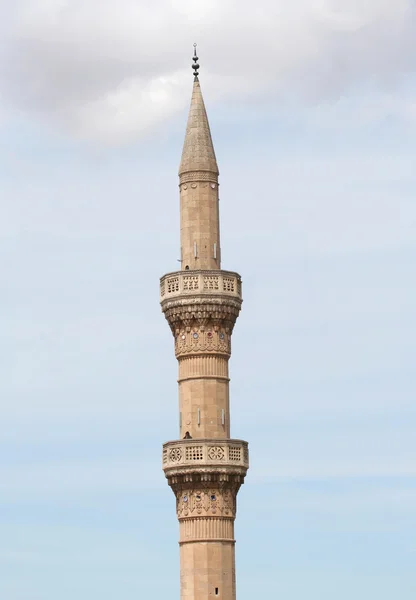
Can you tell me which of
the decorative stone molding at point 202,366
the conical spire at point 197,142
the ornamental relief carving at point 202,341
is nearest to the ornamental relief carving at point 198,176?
the conical spire at point 197,142

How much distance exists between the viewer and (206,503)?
218 ft

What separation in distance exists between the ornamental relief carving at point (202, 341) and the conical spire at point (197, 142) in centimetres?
691

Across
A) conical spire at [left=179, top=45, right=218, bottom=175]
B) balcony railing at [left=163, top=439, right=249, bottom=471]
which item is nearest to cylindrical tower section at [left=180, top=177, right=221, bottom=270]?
conical spire at [left=179, top=45, right=218, bottom=175]

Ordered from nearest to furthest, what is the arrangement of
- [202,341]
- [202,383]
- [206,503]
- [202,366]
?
[206,503]
[202,383]
[202,366]
[202,341]

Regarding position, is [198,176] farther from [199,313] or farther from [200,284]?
[199,313]

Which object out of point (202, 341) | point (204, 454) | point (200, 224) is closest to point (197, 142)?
point (200, 224)

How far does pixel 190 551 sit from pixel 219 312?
9868 millimetres

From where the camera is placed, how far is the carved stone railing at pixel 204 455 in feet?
217

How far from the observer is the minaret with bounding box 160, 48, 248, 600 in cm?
6619

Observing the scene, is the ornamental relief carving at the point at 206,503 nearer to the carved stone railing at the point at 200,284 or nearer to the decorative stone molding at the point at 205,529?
the decorative stone molding at the point at 205,529

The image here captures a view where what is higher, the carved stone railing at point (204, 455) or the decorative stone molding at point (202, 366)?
the decorative stone molding at point (202, 366)

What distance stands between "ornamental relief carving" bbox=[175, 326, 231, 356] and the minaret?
0.14ft

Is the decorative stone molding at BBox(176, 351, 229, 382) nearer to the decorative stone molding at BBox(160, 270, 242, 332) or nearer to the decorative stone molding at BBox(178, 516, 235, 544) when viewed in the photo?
the decorative stone molding at BBox(160, 270, 242, 332)

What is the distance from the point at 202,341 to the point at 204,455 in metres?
4.81
